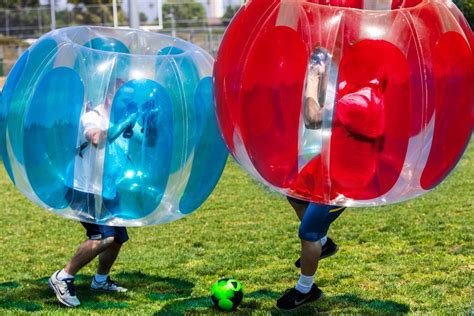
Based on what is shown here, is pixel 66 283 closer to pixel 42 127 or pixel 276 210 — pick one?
pixel 42 127

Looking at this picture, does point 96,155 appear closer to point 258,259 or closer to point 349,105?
point 349,105

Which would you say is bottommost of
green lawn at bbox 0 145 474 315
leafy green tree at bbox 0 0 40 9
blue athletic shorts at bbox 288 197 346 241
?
leafy green tree at bbox 0 0 40 9

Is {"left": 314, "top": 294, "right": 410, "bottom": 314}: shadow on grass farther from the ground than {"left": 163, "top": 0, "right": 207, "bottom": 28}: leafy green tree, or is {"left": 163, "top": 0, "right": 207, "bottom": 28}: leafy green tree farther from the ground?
{"left": 163, "top": 0, "right": 207, "bottom": 28}: leafy green tree

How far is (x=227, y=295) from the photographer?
5070 mm

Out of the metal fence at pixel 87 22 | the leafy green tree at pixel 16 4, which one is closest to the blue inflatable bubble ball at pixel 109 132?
the metal fence at pixel 87 22

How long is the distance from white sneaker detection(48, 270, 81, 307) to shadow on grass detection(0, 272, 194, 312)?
6 cm

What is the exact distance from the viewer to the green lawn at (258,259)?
209 inches

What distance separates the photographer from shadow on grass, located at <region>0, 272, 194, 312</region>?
5.35 metres

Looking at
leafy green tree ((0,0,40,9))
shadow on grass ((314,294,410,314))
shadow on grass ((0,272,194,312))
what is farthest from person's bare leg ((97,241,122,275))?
leafy green tree ((0,0,40,9))

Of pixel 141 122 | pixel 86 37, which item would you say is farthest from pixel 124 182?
pixel 86 37

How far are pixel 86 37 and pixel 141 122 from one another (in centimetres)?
87

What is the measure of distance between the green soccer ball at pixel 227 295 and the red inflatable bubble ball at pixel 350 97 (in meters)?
1.21

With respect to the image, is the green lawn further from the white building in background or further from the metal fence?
the white building in background

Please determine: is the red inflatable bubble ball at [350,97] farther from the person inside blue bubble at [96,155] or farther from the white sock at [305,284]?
the white sock at [305,284]
